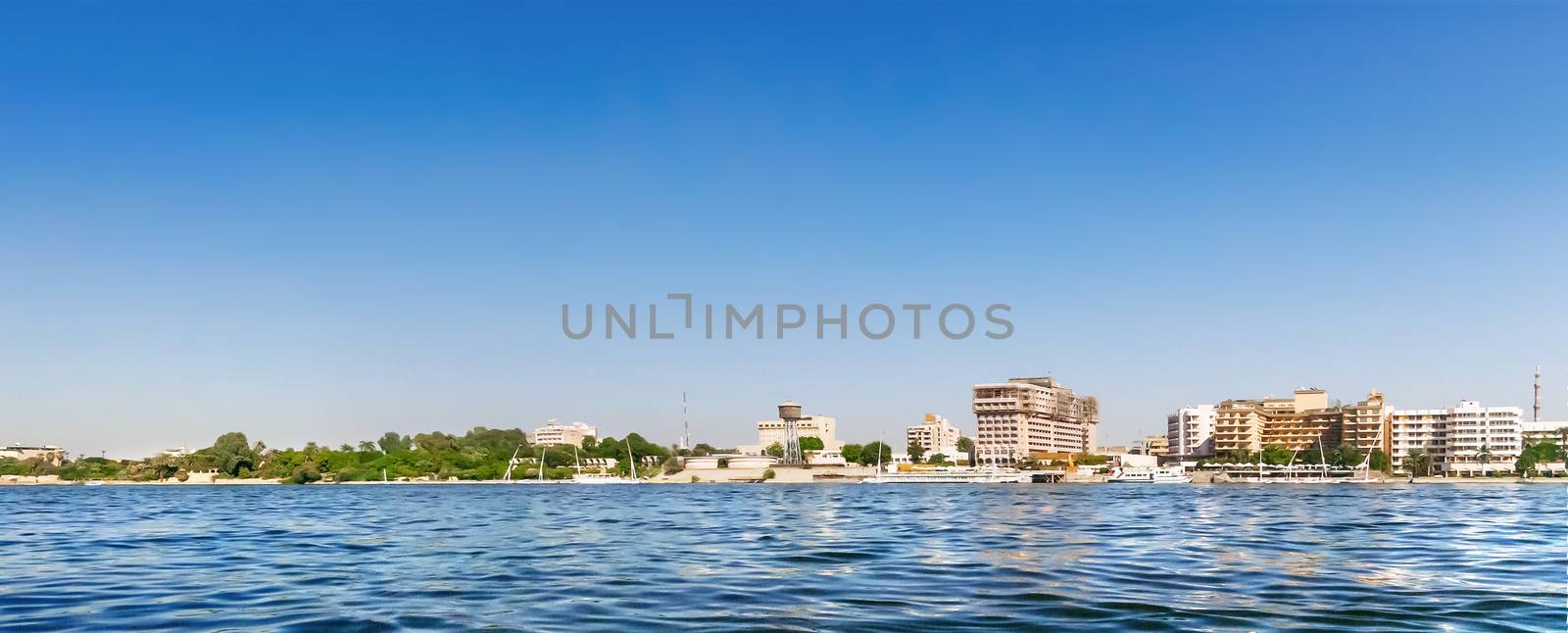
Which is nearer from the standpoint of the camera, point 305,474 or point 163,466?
point 305,474

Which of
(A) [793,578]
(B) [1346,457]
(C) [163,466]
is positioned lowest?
(C) [163,466]

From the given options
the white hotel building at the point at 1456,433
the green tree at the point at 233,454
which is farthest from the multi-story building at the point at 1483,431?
the green tree at the point at 233,454

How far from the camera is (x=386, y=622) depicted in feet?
41.8

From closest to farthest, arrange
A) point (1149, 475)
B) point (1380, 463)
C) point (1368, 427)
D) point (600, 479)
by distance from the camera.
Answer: point (1149, 475) → point (600, 479) → point (1380, 463) → point (1368, 427)

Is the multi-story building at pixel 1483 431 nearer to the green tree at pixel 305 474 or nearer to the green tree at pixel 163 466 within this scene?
the green tree at pixel 305 474

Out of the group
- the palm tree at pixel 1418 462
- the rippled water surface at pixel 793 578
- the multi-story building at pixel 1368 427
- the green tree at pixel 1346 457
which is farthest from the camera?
the multi-story building at pixel 1368 427

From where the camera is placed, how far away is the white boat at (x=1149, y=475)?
15524 centimetres

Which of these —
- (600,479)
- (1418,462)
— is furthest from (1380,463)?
(600,479)

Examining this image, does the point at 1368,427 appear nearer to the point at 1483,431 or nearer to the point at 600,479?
the point at 1483,431

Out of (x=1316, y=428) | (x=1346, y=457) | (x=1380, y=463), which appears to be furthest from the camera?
(x=1316, y=428)

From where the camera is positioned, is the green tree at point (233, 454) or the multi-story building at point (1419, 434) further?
the multi-story building at point (1419, 434)

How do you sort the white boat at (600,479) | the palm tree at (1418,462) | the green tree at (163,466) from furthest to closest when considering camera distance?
the palm tree at (1418,462) < the green tree at (163,466) < the white boat at (600,479)

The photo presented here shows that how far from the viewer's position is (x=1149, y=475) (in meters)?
166

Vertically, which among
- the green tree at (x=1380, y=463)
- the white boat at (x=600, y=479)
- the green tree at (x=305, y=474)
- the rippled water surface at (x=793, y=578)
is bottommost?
the white boat at (x=600, y=479)
